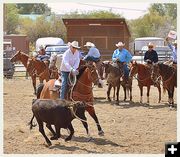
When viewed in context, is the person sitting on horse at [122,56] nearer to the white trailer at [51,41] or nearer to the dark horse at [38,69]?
the dark horse at [38,69]

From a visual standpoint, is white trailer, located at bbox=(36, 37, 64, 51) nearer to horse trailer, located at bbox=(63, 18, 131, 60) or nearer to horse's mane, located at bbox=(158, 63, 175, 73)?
horse trailer, located at bbox=(63, 18, 131, 60)

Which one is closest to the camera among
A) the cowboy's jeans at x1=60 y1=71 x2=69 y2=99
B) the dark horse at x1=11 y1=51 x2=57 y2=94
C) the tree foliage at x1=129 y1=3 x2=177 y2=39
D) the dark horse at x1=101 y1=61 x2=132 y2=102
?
the cowboy's jeans at x1=60 y1=71 x2=69 y2=99

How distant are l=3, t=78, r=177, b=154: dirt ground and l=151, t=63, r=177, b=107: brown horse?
1.81 feet

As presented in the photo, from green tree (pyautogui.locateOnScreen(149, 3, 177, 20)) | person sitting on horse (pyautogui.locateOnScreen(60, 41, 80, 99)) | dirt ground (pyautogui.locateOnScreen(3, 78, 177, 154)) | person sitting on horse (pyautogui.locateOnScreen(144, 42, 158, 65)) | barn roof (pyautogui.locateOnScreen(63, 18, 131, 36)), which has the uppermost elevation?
green tree (pyautogui.locateOnScreen(149, 3, 177, 20))

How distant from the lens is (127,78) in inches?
613

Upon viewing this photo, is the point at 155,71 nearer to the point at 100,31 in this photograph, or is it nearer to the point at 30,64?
the point at 30,64

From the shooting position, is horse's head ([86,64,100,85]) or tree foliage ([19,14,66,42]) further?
tree foliage ([19,14,66,42])

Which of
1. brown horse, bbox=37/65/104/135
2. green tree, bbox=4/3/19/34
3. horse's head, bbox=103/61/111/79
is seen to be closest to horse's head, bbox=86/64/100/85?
brown horse, bbox=37/65/104/135

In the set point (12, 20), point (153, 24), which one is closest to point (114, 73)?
point (153, 24)

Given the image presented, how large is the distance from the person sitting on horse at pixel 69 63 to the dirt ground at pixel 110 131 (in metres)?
0.93

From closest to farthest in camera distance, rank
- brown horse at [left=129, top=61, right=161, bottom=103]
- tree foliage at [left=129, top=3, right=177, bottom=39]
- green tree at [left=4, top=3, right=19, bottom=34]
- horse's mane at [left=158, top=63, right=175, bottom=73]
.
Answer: horse's mane at [left=158, top=63, right=175, bottom=73] < brown horse at [left=129, top=61, right=161, bottom=103] < tree foliage at [left=129, top=3, right=177, bottom=39] < green tree at [left=4, top=3, right=19, bottom=34]

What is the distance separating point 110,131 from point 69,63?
5.39 ft

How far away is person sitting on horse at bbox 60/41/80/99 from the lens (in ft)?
32.2

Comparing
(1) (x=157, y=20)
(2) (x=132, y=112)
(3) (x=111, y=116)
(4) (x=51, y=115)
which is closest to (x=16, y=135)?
(4) (x=51, y=115)
